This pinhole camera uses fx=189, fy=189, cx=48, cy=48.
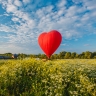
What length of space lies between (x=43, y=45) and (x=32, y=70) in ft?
44.7

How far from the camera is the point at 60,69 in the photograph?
8.59 meters

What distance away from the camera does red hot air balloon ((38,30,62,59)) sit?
872 inches

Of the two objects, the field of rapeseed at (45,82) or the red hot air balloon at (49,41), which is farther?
the red hot air balloon at (49,41)

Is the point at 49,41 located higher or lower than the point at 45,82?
higher

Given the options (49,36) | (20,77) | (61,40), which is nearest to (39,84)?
(20,77)

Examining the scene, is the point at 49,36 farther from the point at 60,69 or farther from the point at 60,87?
the point at 60,87

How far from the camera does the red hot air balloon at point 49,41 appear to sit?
22141 mm

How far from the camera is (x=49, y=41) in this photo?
72.4 feet

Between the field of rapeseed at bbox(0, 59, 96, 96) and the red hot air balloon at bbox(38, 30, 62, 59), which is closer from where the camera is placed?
the field of rapeseed at bbox(0, 59, 96, 96)

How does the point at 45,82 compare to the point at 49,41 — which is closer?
the point at 45,82

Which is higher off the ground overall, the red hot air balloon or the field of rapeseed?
the red hot air balloon

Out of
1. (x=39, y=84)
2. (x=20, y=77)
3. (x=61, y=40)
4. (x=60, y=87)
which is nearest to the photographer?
(x=60, y=87)

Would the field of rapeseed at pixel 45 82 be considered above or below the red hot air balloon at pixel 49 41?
below

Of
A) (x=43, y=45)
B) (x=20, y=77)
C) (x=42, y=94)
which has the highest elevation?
(x=43, y=45)
